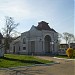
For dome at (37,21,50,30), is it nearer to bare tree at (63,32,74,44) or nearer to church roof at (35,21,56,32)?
church roof at (35,21,56,32)

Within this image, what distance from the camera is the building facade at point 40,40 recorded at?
56562 mm

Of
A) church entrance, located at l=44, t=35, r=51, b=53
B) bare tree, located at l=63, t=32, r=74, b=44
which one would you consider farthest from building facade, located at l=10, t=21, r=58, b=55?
bare tree, located at l=63, t=32, r=74, b=44

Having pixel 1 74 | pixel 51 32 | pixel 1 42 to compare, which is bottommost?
pixel 1 74

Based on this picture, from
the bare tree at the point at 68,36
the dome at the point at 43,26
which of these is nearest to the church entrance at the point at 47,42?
the dome at the point at 43,26

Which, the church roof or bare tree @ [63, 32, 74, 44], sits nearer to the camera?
the church roof

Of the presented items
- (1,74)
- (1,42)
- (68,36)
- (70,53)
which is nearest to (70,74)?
(1,74)

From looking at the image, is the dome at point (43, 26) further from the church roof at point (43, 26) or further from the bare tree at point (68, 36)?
the bare tree at point (68, 36)

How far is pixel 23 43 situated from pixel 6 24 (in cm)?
957

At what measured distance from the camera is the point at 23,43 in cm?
6200

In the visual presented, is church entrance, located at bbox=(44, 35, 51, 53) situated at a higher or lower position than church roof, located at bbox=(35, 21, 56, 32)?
lower

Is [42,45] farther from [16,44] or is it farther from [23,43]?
[16,44]

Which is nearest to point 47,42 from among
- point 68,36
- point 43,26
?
point 43,26

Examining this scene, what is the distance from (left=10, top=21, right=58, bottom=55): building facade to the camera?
56.6 m

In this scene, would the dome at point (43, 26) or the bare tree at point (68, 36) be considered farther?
the bare tree at point (68, 36)
